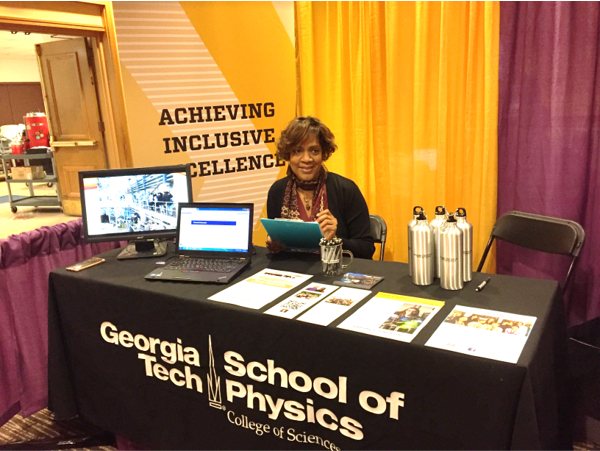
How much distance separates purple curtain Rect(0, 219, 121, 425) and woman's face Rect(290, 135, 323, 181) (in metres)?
1.24

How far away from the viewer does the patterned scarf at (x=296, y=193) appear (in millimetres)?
2162

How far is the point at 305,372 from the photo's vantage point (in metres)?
1.33

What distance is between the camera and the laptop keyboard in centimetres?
175

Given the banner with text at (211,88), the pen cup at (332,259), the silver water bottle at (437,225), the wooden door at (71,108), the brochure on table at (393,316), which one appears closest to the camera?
the brochure on table at (393,316)

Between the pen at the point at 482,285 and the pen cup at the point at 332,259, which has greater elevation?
the pen cup at the point at 332,259

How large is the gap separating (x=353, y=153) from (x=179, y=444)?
1955 mm

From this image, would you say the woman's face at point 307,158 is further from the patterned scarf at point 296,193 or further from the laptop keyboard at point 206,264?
the laptop keyboard at point 206,264

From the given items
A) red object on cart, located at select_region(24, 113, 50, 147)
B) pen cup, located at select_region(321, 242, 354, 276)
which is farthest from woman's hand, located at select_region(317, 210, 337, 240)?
red object on cart, located at select_region(24, 113, 50, 147)

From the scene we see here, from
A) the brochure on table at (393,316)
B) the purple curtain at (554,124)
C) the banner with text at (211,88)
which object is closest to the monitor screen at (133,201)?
the banner with text at (211,88)

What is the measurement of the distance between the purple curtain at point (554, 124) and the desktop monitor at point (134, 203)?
5.29 ft

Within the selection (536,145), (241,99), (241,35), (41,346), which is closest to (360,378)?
(536,145)

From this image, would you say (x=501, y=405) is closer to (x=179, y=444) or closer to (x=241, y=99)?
(x=179, y=444)

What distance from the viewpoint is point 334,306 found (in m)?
1.40

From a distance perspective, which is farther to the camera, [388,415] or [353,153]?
[353,153]
